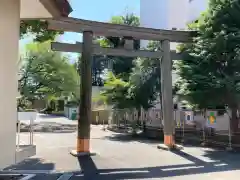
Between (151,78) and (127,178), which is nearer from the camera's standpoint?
(127,178)

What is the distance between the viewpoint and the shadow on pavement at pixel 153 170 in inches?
357

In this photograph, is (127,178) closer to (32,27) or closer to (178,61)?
(32,27)

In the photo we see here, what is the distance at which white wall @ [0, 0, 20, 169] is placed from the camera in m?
4.69

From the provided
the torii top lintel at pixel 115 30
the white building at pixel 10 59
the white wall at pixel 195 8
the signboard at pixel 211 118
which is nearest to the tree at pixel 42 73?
the white wall at pixel 195 8

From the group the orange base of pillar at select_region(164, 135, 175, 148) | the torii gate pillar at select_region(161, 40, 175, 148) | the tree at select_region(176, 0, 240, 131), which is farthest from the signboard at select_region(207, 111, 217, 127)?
the orange base of pillar at select_region(164, 135, 175, 148)

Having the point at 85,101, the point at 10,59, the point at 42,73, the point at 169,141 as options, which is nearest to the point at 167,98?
the point at 169,141

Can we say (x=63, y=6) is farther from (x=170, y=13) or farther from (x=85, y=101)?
(x=170, y=13)

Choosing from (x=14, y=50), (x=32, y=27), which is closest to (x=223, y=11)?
(x=32, y=27)

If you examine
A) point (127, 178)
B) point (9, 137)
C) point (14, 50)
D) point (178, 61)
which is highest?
point (178, 61)

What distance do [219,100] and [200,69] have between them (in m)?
1.58

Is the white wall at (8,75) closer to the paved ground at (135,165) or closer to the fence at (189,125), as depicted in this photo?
the paved ground at (135,165)

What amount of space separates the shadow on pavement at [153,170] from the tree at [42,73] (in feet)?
45.7

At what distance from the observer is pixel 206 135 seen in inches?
663

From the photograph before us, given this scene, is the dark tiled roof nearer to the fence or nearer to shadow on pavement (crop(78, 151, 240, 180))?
shadow on pavement (crop(78, 151, 240, 180))
